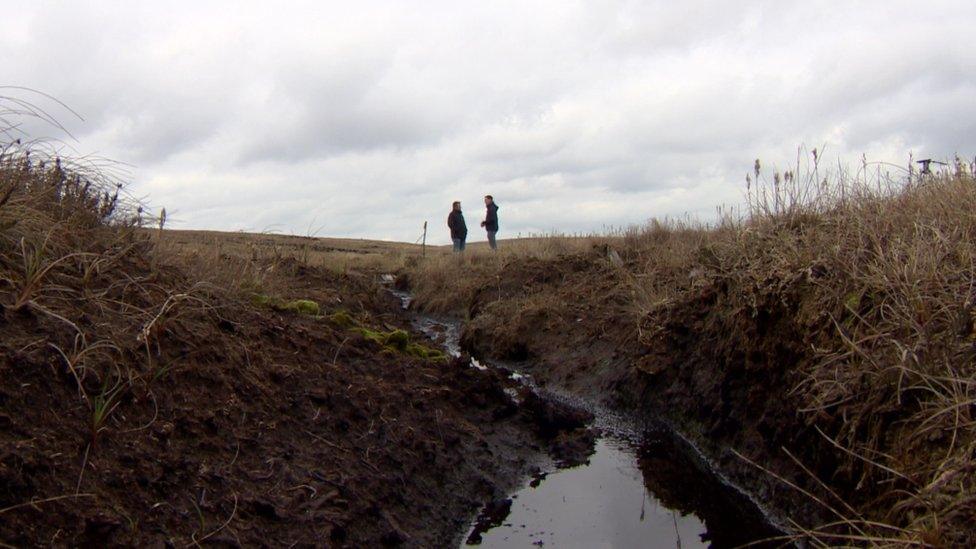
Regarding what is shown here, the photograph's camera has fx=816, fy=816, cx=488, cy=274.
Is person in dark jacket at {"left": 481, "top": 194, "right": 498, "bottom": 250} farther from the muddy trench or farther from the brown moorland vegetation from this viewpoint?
the muddy trench

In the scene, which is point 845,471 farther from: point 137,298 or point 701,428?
point 137,298

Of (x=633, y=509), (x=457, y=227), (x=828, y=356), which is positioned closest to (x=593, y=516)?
(x=633, y=509)

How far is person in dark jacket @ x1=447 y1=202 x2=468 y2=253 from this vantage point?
70.7ft

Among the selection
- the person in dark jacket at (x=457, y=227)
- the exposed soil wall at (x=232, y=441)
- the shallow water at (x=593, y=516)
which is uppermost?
the person in dark jacket at (x=457, y=227)

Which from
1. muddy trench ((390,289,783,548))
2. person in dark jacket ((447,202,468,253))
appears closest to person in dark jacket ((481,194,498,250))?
person in dark jacket ((447,202,468,253))

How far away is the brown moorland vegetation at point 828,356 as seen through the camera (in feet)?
11.9

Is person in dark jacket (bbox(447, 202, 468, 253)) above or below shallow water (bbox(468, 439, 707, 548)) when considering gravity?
above

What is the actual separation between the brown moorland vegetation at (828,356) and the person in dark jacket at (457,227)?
11.8 metres

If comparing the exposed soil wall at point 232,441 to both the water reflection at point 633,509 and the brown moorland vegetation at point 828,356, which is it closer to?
the water reflection at point 633,509

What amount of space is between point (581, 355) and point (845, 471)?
536 cm

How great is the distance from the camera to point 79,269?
474 cm

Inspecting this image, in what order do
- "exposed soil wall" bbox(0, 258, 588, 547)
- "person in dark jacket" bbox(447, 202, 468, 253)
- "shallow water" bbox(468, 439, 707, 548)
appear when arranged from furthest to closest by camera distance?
"person in dark jacket" bbox(447, 202, 468, 253)
"shallow water" bbox(468, 439, 707, 548)
"exposed soil wall" bbox(0, 258, 588, 547)

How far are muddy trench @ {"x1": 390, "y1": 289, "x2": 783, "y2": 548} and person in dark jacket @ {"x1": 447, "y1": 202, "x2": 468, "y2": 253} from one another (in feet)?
47.5

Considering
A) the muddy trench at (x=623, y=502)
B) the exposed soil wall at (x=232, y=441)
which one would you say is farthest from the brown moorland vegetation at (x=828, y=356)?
the exposed soil wall at (x=232, y=441)
